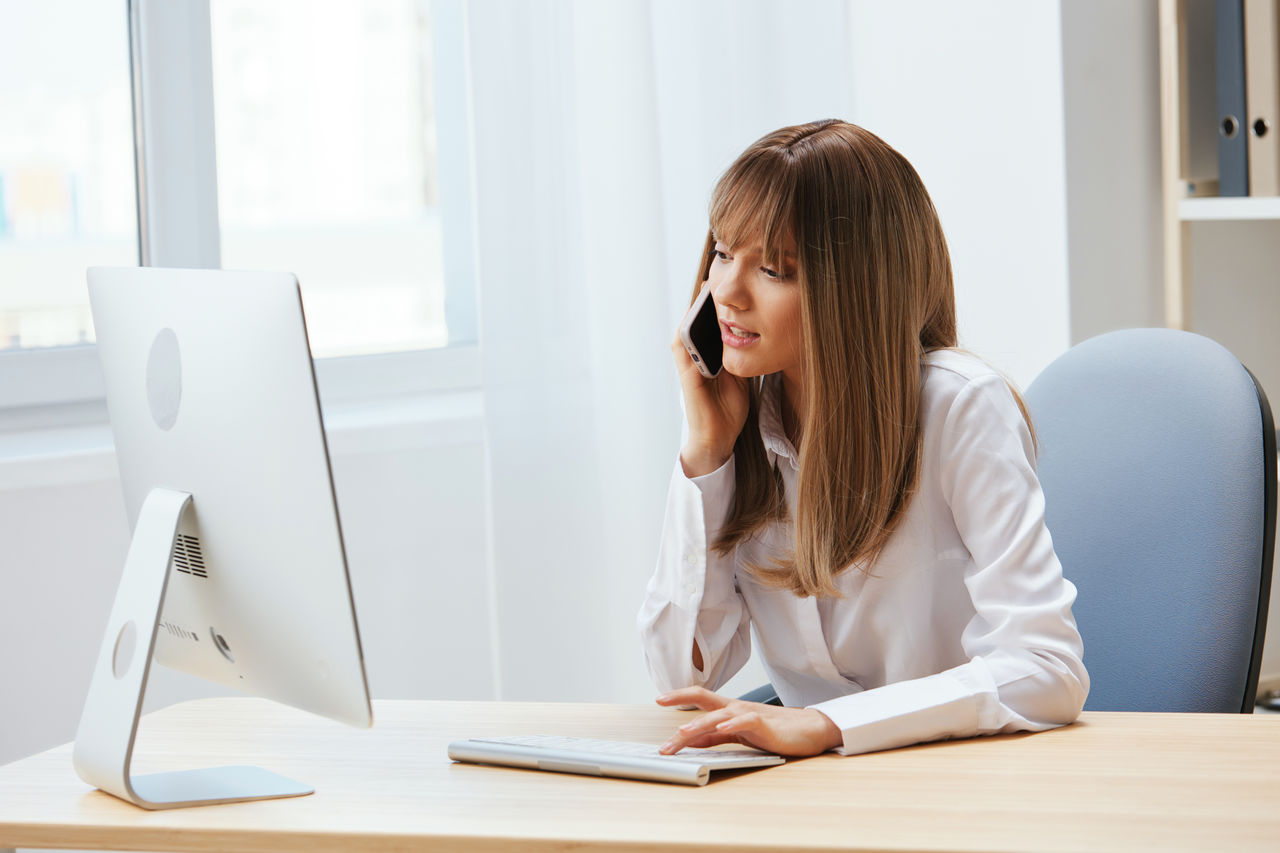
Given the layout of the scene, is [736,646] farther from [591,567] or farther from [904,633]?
[591,567]

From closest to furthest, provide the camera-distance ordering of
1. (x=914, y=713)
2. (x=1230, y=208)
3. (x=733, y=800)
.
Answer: (x=733, y=800), (x=914, y=713), (x=1230, y=208)

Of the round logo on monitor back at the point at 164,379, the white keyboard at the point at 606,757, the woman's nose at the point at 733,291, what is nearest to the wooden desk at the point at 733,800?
the white keyboard at the point at 606,757

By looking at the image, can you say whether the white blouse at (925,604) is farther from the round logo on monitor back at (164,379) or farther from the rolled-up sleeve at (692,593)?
the round logo on monitor back at (164,379)

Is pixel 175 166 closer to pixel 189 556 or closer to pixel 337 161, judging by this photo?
pixel 337 161

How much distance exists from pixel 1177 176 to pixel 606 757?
1466 millimetres

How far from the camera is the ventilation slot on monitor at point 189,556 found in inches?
41.7

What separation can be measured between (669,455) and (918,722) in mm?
1177

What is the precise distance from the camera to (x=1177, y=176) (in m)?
2.00

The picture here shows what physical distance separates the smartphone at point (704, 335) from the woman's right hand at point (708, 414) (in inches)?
0.5

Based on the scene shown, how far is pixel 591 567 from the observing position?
7.00ft

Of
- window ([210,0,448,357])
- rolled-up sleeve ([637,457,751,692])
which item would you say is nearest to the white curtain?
window ([210,0,448,357])

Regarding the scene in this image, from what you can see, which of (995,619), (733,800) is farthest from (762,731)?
(995,619)

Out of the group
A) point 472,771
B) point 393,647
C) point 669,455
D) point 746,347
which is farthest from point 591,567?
point 472,771

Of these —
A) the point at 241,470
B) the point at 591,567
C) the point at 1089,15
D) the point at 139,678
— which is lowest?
the point at 591,567
